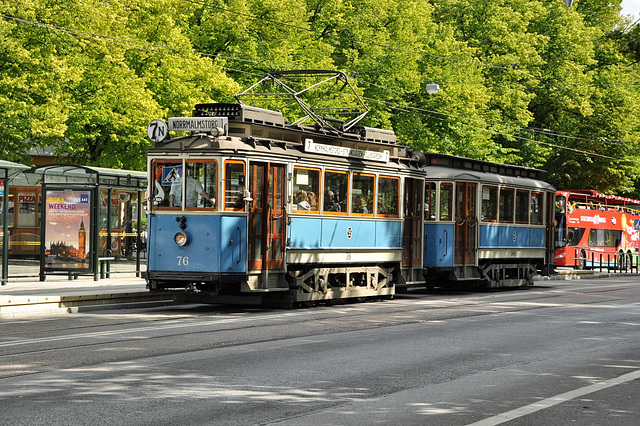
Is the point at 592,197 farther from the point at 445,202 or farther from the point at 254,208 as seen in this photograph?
the point at 254,208

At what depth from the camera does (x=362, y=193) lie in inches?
801

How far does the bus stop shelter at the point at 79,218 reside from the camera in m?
23.3

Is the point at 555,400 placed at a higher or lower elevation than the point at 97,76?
lower

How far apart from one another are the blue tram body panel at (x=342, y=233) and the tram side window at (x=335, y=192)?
248 mm

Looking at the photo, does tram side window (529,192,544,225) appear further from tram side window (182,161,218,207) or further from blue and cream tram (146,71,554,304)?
tram side window (182,161,218,207)

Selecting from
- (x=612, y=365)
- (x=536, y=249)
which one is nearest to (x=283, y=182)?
(x=612, y=365)

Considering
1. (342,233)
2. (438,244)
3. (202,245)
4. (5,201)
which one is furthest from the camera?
(438,244)

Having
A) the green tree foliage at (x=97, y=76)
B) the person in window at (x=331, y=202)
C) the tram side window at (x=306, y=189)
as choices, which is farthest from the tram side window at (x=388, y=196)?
the green tree foliage at (x=97, y=76)

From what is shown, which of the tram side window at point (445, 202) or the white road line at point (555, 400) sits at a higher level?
the tram side window at point (445, 202)

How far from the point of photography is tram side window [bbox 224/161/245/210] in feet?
56.3

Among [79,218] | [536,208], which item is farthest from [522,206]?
[79,218]

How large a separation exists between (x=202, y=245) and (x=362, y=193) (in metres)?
4.58

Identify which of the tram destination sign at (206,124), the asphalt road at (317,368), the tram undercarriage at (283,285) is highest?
the tram destination sign at (206,124)

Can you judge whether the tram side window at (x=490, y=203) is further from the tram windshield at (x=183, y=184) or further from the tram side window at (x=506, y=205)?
the tram windshield at (x=183, y=184)
